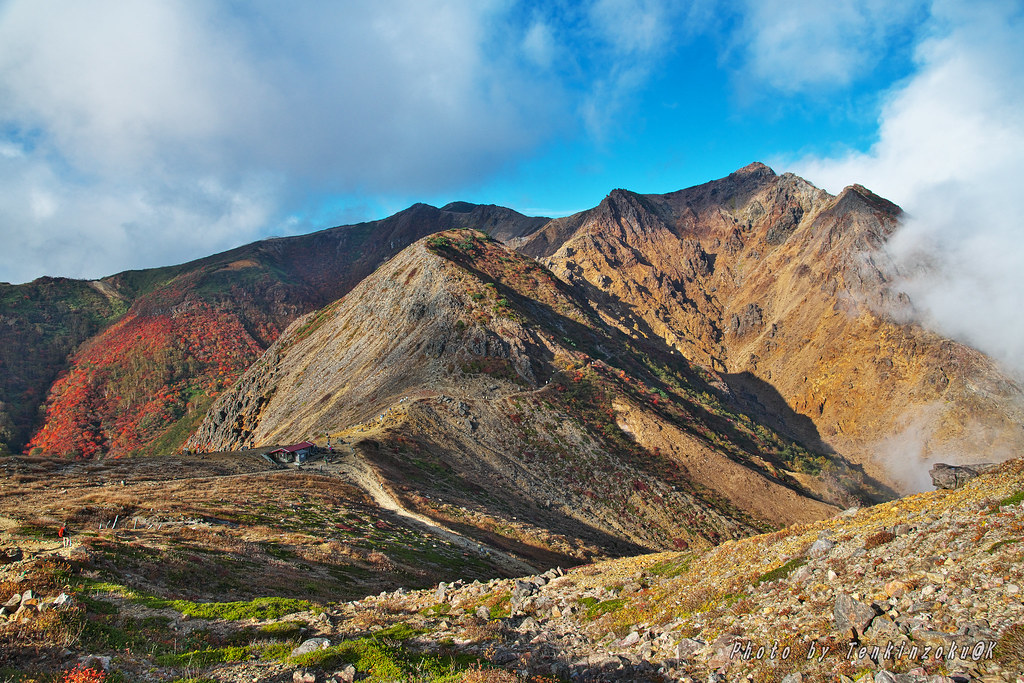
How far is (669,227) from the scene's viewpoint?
199 meters

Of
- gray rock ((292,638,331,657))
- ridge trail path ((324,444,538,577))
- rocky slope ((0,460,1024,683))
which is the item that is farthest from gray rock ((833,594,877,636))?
ridge trail path ((324,444,538,577))

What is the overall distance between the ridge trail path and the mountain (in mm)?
94004

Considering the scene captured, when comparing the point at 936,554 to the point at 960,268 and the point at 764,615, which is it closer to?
the point at 764,615

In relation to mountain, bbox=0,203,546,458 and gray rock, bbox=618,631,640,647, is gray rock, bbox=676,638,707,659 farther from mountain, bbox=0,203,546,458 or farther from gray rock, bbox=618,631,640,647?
mountain, bbox=0,203,546,458

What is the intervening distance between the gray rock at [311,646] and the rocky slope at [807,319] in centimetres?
11041

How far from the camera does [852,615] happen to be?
9.48 meters

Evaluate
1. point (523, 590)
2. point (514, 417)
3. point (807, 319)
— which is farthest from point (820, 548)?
point (807, 319)

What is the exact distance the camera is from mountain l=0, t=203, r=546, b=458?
12181 cm

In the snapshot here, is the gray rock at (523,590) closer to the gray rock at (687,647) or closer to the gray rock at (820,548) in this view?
the gray rock at (687,647)

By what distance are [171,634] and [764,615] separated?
14189 millimetres

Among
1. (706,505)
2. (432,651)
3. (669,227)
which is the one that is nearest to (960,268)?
(669,227)

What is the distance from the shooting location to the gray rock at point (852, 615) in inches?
361

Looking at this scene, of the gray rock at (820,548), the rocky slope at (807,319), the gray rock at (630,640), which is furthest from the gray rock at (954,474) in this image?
→ the rocky slope at (807,319)

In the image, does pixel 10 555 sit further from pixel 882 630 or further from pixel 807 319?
pixel 807 319
